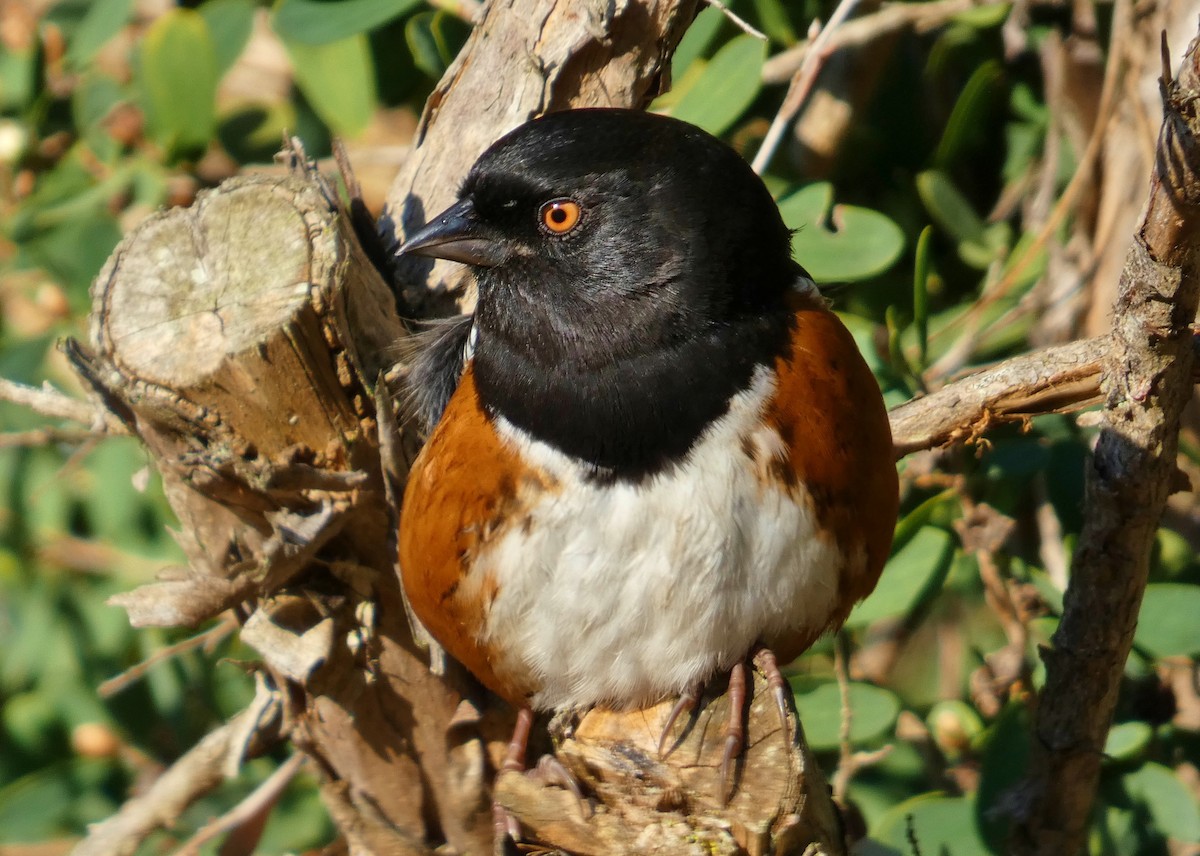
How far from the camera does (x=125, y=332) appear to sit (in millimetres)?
1811

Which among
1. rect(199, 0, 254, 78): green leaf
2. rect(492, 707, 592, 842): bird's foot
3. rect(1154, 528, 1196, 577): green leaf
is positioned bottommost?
rect(1154, 528, 1196, 577): green leaf

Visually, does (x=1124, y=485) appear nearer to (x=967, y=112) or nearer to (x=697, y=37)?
(x=967, y=112)

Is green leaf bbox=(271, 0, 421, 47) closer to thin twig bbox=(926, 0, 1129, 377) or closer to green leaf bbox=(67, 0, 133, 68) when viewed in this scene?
green leaf bbox=(67, 0, 133, 68)

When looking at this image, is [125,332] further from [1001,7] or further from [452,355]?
[1001,7]

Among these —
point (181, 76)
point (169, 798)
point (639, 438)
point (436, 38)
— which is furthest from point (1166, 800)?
point (181, 76)

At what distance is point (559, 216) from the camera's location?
71.4 inches

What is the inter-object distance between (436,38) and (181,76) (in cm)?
68

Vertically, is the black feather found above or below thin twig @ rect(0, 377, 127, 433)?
above

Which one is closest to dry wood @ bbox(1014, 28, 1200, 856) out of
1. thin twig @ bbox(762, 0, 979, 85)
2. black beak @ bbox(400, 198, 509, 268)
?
black beak @ bbox(400, 198, 509, 268)

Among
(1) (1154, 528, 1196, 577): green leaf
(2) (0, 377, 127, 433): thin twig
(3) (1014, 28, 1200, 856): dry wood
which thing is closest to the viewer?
(3) (1014, 28, 1200, 856): dry wood

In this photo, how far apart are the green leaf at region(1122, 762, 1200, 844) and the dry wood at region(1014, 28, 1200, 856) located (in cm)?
22

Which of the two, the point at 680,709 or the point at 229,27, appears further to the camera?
the point at 229,27

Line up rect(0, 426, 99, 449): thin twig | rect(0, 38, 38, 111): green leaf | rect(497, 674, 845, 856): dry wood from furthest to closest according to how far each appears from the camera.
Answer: rect(0, 38, 38, 111): green leaf, rect(0, 426, 99, 449): thin twig, rect(497, 674, 845, 856): dry wood

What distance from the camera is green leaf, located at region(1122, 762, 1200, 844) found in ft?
7.14
